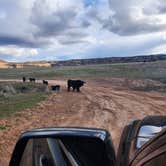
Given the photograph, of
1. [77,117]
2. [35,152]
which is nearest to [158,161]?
[35,152]

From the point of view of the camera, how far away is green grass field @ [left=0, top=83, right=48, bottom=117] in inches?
732

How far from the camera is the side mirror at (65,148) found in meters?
2.95

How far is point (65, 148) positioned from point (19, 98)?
21.9 meters

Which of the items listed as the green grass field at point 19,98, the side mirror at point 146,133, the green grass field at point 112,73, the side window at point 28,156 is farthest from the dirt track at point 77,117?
the green grass field at point 112,73

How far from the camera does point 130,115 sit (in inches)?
623

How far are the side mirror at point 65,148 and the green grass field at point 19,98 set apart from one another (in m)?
13.2

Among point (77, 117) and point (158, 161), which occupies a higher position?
point (158, 161)

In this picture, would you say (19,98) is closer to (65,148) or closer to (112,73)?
(65,148)

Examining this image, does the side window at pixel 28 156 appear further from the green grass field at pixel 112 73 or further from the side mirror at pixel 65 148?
the green grass field at pixel 112 73

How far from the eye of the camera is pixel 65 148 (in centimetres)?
315

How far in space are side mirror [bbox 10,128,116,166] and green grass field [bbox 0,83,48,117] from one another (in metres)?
13.2

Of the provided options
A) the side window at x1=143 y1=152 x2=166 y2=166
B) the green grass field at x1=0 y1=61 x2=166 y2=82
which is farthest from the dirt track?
the green grass field at x1=0 y1=61 x2=166 y2=82

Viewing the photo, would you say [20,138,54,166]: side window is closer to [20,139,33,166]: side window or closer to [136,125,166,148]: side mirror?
[20,139,33,166]: side window

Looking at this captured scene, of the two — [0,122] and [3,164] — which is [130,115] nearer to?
[0,122]
